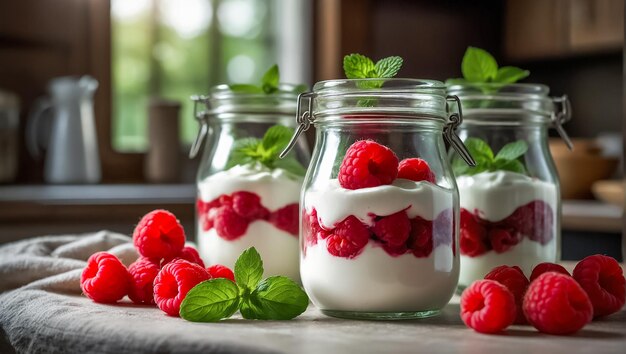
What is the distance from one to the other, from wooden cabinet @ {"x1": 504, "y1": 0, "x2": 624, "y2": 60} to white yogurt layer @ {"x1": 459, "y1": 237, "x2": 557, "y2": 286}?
6.81 feet

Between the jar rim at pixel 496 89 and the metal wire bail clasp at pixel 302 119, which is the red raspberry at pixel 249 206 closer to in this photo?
the metal wire bail clasp at pixel 302 119

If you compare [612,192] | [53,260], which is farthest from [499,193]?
[612,192]

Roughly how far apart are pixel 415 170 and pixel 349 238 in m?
0.09

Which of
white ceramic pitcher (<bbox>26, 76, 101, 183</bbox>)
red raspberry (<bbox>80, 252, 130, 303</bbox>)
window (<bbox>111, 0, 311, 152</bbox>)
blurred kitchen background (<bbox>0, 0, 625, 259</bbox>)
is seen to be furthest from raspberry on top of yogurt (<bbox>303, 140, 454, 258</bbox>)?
window (<bbox>111, 0, 311, 152</bbox>)

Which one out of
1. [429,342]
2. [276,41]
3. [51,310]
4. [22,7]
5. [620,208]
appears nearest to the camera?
[429,342]

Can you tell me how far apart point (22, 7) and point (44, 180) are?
1.81ft

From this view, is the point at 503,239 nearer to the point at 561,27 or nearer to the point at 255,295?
the point at 255,295

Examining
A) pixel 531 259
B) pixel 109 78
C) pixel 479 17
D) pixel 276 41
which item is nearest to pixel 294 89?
pixel 531 259

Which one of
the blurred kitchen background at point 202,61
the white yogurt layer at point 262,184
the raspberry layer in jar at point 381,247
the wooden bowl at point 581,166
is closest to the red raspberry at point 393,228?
the raspberry layer in jar at point 381,247

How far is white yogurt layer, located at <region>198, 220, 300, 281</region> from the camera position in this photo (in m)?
0.96

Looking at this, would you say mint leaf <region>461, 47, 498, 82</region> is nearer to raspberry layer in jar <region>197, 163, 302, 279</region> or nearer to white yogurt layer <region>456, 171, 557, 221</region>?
white yogurt layer <region>456, 171, 557, 221</region>

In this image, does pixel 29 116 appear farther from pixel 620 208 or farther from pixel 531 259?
pixel 531 259

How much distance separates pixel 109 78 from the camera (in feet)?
9.18

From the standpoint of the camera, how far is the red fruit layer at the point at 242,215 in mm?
961
